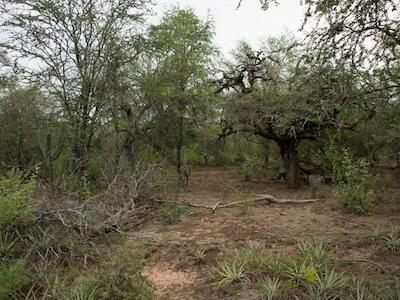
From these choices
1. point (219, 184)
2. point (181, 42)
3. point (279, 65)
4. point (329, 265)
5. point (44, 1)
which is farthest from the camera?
point (279, 65)

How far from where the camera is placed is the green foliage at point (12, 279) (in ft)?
17.8

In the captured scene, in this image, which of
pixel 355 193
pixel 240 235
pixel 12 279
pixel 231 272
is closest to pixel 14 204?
pixel 12 279

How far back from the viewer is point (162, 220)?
9.91 metres

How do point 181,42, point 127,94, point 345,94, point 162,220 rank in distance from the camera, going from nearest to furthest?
point 345,94 → point 162,220 → point 127,94 → point 181,42

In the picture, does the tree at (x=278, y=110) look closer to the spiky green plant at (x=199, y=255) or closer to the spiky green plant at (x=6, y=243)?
the spiky green plant at (x=199, y=255)

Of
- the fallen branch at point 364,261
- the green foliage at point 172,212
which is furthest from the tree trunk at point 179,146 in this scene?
the fallen branch at point 364,261

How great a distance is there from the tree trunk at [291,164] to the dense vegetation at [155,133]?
1.6 inches

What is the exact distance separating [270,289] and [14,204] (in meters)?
3.67

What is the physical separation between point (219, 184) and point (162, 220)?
7.39 meters

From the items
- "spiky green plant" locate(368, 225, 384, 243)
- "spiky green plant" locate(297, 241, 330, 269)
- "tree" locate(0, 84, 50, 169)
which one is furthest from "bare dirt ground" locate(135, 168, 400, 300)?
"tree" locate(0, 84, 50, 169)

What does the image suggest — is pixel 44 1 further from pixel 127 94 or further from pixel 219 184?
→ pixel 219 184

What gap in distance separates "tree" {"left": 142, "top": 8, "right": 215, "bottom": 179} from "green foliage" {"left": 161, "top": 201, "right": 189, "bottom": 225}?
4710 mm

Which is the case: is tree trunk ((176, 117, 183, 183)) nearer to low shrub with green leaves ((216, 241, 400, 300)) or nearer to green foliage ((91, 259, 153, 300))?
low shrub with green leaves ((216, 241, 400, 300))

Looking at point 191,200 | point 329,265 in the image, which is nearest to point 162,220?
point 191,200
